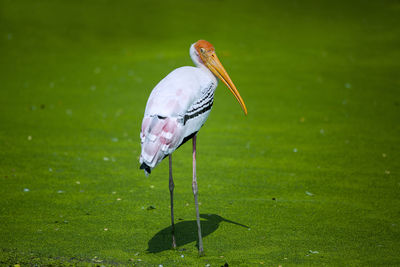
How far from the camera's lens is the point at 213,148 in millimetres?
6984

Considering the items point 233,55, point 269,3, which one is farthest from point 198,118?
point 269,3

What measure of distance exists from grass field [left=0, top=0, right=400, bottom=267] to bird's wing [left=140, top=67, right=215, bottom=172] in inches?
34.5

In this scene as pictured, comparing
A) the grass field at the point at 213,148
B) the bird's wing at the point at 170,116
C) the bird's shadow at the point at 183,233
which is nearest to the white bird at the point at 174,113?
the bird's wing at the point at 170,116

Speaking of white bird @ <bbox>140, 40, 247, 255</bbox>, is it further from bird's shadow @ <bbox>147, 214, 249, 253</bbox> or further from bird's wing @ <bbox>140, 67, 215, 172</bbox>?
bird's shadow @ <bbox>147, 214, 249, 253</bbox>

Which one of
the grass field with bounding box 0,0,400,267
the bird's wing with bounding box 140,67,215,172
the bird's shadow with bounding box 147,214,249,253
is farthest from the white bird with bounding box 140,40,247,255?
the grass field with bounding box 0,0,400,267

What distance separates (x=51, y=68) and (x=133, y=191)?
Answer: 7.03 metres

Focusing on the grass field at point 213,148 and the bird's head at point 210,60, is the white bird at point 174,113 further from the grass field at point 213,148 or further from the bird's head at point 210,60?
the grass field at point 213,148

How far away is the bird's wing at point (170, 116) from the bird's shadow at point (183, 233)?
2.79 ft

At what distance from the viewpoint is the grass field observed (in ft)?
13.9

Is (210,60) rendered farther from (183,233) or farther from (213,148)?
(213,148)

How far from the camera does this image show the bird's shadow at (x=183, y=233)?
416cm

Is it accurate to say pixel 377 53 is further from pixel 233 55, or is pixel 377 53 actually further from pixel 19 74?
pixel 19 74

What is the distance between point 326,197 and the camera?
5.30 meters

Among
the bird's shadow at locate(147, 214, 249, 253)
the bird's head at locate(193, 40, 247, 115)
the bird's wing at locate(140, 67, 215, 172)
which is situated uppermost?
the bird's head at locate(193, 40, 247, 115)
